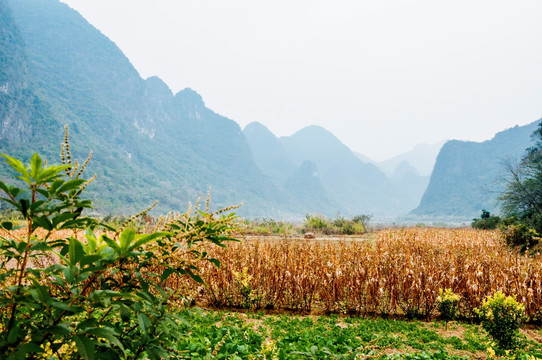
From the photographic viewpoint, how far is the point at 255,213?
120m

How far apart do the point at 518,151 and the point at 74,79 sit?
149 meters

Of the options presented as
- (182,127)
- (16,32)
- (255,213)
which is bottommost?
(255,213)

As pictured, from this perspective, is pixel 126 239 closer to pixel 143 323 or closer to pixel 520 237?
pixel 143 323

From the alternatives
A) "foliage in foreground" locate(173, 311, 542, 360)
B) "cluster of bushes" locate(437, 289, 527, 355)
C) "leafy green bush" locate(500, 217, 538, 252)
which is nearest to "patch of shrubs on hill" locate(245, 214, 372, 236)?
"leafy green bush" locate(500, 217, 538, 252)

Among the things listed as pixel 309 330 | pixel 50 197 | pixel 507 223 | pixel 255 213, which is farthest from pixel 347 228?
pixel 255 213

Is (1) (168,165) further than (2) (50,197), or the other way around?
(1) (168,165)

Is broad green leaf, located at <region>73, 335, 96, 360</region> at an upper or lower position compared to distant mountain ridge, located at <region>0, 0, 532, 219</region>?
lower

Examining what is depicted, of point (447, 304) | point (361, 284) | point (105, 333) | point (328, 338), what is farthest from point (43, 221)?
point (447, 304)

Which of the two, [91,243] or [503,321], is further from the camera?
[503,321]

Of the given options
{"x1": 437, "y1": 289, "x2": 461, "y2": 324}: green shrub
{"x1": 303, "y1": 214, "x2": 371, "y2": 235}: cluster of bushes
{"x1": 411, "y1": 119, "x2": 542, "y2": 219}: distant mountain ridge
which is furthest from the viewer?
{"x1": 411, "y1": 119, "x2": 542, "y2": 219}: distant mountain ridge

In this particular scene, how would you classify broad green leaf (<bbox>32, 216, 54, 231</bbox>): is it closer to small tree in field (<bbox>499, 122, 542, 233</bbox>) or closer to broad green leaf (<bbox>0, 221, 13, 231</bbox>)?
broad green leaf (<bbox>0, 221, 13, 231</bbox>)

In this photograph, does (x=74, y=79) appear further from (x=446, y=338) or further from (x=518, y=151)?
(x=518, y=151)

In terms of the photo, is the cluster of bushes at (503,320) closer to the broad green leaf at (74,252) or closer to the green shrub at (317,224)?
the broad green leaf at (74,252)

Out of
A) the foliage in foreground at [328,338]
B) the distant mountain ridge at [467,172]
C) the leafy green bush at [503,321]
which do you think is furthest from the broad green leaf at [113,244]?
the distant mountain ridge at [467,172]
